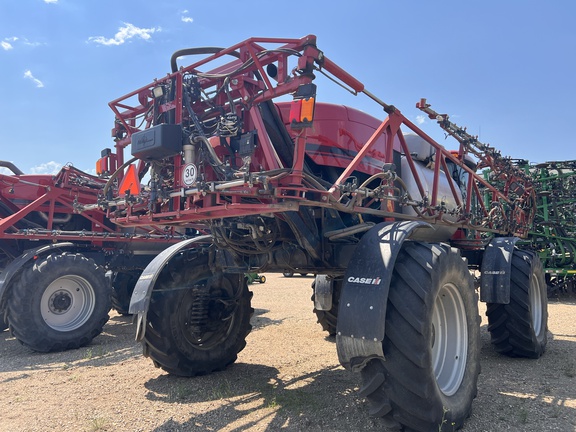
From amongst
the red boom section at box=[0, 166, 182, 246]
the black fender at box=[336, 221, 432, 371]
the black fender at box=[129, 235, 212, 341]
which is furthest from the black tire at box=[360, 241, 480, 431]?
the red boom section at box=[0, 166, 182, 246]

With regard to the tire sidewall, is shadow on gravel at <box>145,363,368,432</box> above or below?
below

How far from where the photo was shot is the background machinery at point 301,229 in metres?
3.19

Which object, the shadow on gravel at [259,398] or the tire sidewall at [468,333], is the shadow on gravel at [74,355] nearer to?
the shadow on gravel at [259,398]

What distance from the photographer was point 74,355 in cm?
646

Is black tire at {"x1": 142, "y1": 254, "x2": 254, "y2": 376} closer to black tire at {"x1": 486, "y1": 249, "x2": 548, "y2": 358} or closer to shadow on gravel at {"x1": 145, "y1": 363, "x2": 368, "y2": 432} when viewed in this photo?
shadow on gravel at {"x1": 145, "y1": 363, "x2": 368, "y2": 432}

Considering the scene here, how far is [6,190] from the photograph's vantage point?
7836 millimetres

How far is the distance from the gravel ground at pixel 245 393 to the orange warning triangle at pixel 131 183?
1.82 meters

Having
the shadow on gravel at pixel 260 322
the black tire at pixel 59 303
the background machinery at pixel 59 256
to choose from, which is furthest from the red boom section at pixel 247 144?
the shadow on gravel at pixel 260 322

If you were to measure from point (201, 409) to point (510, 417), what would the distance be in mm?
2454

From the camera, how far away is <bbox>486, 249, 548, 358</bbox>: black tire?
5531 millimetres

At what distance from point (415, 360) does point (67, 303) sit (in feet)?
19.2

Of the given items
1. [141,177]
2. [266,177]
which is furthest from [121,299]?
[266,177]

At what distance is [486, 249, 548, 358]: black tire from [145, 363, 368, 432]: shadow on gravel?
2049mm

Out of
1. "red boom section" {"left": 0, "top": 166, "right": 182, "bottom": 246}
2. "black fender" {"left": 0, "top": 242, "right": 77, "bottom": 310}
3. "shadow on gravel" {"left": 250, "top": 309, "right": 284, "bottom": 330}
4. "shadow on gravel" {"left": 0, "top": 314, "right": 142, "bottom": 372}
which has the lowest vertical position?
"shadow on gravel" {"left": 0, "top": 314, "right": 142, "bottom": 372}
